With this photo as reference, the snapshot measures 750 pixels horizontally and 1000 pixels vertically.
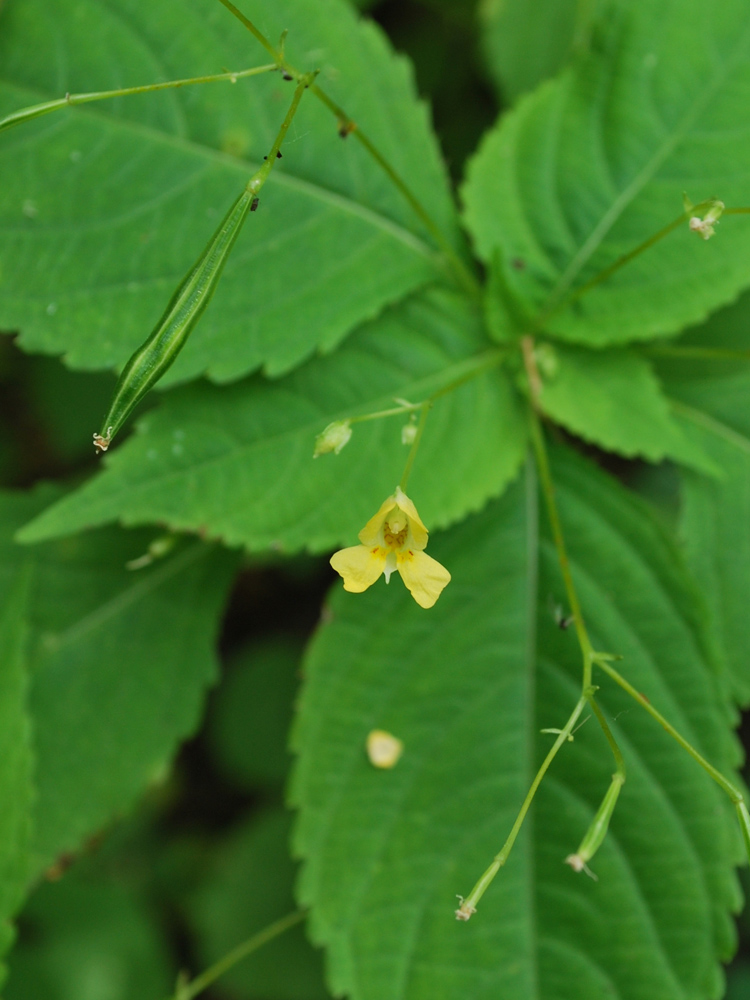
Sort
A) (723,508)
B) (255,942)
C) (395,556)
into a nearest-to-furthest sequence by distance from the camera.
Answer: (395,556) → (723,508) → (255,942)

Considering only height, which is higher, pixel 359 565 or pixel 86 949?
pixel 359 565

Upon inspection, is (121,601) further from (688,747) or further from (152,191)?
(688,747)

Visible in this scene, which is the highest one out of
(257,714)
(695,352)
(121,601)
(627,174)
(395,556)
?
(627,174)

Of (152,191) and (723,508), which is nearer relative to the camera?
(152,191)

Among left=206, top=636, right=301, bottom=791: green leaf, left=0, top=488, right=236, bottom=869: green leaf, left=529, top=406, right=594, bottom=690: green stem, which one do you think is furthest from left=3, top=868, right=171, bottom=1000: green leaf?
left=529, top=406, right=594, bottom=690: green stem

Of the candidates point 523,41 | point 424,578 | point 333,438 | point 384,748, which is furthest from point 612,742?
point 523,41

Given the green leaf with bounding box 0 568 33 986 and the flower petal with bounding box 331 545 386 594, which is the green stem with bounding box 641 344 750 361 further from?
the green leaf with bounding box 0 568 33 986

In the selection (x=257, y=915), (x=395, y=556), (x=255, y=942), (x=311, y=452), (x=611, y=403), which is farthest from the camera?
(x=257, y=915)
